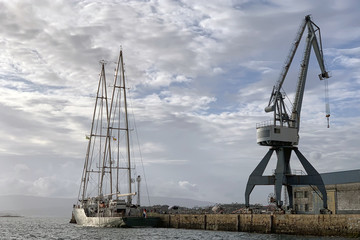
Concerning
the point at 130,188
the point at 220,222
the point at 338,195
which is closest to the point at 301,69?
the point at 338,195

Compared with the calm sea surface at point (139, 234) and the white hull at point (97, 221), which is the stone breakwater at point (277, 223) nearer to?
the calm sea surface at point (139, 234)

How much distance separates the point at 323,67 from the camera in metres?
70.2

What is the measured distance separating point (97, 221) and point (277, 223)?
28907 mm

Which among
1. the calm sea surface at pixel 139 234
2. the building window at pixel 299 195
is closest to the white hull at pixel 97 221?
the calm sea surface at pixel 139 234

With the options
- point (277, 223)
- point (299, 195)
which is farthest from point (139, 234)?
point (299, 195)

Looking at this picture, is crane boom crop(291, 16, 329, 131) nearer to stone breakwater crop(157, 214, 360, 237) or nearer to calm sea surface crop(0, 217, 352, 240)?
stone breakwater crop(157, 214, 360, 237)

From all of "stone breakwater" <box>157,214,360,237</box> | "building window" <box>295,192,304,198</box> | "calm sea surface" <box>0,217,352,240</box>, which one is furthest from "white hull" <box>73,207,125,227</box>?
"building window" <box>295,192,304,198</box>

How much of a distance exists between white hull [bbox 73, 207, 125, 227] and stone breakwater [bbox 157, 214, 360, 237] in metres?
9.58

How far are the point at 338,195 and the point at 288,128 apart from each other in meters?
11.2

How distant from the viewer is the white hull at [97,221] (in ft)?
204

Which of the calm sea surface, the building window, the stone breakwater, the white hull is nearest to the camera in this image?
the stone breakwater

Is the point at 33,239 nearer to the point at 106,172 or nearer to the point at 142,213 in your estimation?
the point at 142,213

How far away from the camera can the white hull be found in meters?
62.3

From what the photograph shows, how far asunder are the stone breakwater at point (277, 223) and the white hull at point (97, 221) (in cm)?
958
